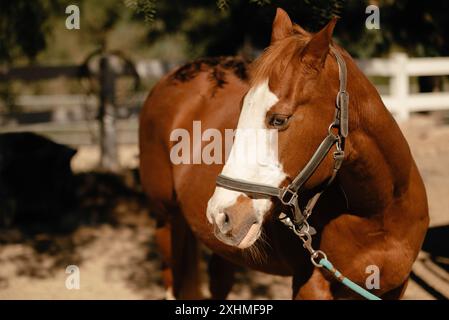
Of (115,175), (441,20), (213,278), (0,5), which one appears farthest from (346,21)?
(213,278)

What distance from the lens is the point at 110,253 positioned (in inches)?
221

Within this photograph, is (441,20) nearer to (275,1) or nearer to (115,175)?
(275,1)

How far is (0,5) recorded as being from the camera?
5930mm

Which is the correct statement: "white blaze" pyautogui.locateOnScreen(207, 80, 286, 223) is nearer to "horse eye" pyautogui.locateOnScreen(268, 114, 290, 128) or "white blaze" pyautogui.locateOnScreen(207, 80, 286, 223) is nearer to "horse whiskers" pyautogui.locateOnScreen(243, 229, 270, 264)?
"horse eye" pyautogui.locateOnScreen(268, 114, 290, 128)

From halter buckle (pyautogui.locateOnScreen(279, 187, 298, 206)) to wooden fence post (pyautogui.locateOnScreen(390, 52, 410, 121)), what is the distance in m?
7.34

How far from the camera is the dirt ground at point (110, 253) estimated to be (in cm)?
464

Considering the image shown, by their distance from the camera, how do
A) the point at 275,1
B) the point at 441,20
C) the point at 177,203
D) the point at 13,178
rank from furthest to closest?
the point at 13,178, the point at 441,20, the point at 177,203, the point at 275,1

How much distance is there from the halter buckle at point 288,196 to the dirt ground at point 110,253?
2.44 m

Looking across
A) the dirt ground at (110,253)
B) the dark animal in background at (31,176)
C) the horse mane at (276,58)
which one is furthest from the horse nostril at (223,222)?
the dark animal in background at (31,176)

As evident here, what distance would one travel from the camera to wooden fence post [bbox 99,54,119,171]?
301 inches

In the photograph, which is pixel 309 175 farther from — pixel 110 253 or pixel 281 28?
pixel 110 253

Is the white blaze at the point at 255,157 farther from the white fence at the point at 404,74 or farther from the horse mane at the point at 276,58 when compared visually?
the white fence at the point at 404,74
